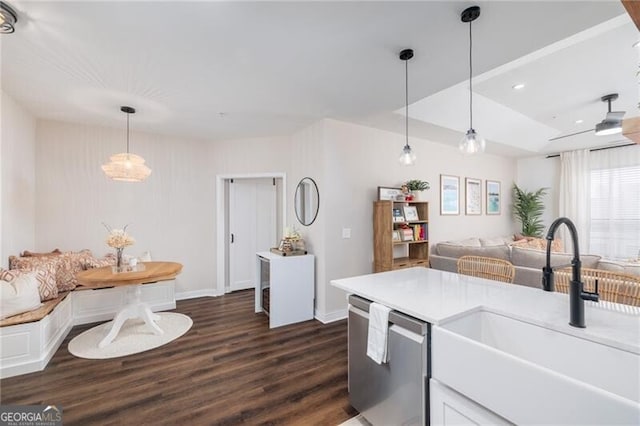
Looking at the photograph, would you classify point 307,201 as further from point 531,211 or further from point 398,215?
point 531,211

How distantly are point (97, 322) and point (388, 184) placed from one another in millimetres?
4520

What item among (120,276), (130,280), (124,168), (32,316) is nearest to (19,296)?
(32,316)

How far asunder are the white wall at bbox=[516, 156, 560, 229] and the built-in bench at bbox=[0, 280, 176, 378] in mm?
8031

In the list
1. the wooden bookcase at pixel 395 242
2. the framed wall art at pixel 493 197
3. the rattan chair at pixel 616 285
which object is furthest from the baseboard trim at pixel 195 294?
the framed wall art at pixel 493 197

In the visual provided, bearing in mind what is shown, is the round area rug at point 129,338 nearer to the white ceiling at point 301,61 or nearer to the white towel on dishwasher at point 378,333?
the white towel on dishwasher at point 378,333

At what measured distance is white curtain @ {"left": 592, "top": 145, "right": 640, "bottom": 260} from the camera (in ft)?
16.7

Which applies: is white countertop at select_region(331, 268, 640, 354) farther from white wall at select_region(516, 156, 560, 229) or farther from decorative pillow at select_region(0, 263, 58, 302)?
white wall at select_region(516, 156, 560, 229)

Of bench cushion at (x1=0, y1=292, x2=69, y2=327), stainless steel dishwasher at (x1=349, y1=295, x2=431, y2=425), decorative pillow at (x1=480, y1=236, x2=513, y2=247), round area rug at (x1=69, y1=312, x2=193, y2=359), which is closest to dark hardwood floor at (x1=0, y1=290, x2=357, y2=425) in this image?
round area rug at (x1=69, y1=312, x2=193, y2=359)

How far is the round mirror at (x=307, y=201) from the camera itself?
12.5ft

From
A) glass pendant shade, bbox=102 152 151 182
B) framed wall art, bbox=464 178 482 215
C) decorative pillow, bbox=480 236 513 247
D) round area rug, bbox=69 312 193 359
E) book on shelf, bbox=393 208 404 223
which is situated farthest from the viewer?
framed wall art, bbox=464 178 482 215

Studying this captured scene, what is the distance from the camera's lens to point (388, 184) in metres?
4.25

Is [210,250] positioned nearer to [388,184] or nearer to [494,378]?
[388,184]

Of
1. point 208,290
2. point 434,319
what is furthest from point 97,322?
point 434,319

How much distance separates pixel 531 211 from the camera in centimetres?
629
